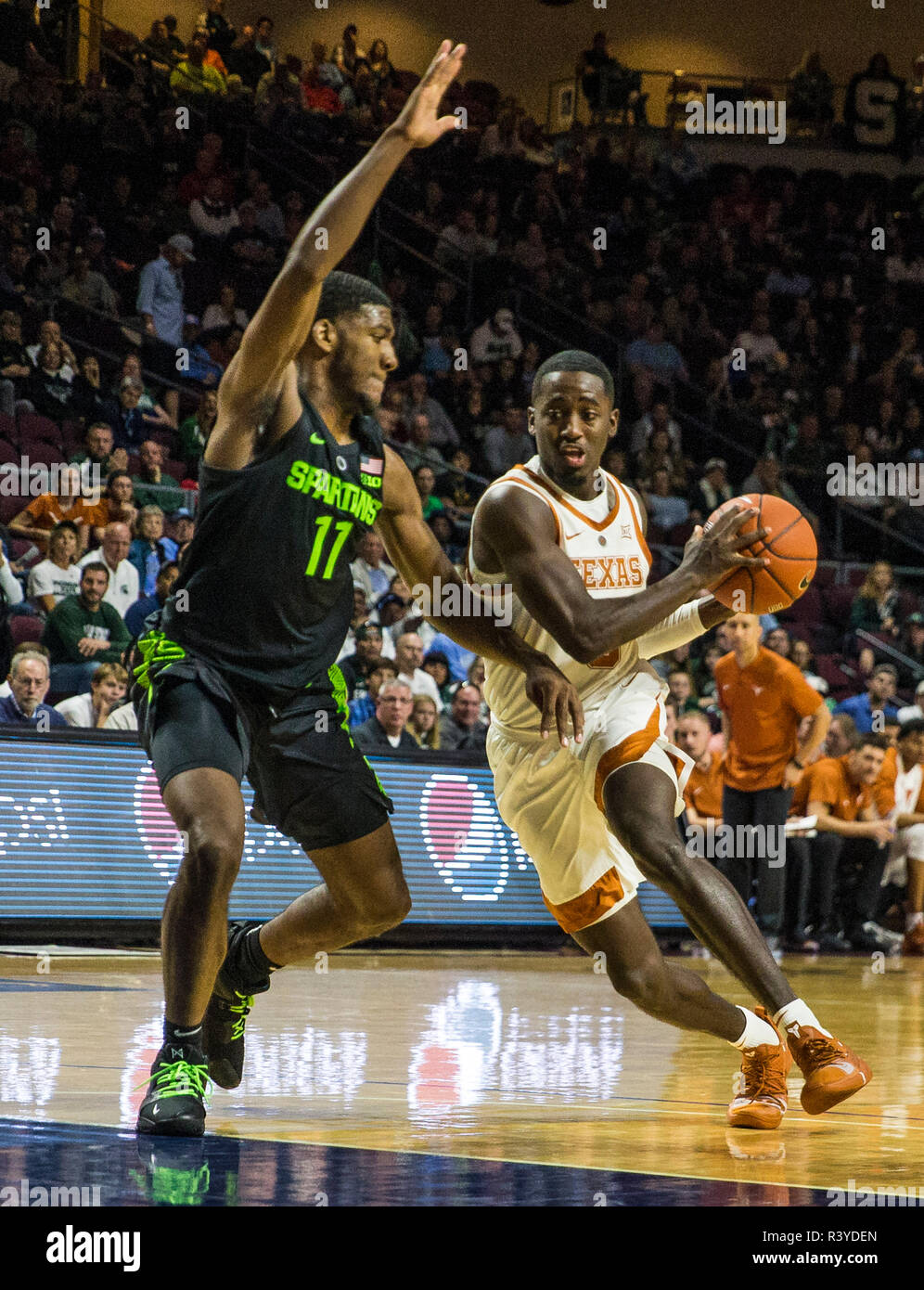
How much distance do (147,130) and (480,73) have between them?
19.9 feet

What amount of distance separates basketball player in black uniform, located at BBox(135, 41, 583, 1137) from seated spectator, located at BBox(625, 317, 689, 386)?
13283 millimetres

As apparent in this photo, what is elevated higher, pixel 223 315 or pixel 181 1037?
pixel 223 315

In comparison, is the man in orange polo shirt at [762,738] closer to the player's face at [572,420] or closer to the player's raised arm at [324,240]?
the player's face at [572,420]

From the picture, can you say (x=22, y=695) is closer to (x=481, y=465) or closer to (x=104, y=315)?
(x=104, y=315)

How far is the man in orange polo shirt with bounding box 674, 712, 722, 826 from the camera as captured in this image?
1204 centimetres

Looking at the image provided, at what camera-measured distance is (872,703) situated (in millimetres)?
13727

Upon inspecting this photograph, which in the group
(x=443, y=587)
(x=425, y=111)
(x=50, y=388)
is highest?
(x=50, y=388)

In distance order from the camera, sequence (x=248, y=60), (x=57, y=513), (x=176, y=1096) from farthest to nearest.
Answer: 1. (x=248, y=60)
2. (x=57, y=513)
3. (x=176, y=1096)

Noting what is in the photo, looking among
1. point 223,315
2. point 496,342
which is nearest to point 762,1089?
point 223,315

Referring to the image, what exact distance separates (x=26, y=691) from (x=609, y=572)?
5.23 m

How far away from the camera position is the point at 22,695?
31.3 feet

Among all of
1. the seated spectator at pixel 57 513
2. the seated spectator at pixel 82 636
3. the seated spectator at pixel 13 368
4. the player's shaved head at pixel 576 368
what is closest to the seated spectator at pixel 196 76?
the seated spectator at pixel 13 368

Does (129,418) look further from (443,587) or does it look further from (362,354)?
(362,354)
